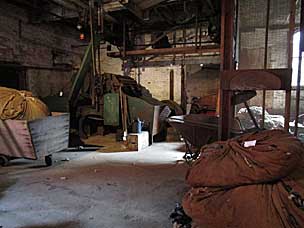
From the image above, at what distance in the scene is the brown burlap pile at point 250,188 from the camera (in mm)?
1583

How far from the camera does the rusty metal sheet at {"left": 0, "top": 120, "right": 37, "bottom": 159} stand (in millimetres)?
3842

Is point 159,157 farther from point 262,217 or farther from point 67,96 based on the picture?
point 262,217

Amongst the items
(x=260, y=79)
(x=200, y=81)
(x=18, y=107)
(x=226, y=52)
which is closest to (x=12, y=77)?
(x=18, y=107)

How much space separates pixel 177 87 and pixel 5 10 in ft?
20.1

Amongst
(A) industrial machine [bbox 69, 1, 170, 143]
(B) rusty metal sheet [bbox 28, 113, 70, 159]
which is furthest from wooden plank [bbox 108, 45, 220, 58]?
(B) rusty metal sheet [bbox 28, 113, 70, 159]

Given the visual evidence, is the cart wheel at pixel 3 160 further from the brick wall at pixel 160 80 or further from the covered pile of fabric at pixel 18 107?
the brick wall at pixel 160 80

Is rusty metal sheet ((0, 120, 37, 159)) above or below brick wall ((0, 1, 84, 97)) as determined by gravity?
below

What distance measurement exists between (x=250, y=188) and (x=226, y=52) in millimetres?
1553

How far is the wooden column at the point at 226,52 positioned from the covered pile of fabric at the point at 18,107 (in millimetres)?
3077

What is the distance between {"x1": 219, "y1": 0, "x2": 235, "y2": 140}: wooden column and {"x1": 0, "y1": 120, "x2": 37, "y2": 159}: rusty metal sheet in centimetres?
276

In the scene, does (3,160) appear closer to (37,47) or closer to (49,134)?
(49,134)

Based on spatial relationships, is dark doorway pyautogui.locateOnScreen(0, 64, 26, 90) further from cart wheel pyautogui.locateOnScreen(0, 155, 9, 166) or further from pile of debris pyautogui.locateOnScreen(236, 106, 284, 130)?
pile of debris pyautogui.locateOnScreen(236, 106, 284, 130)

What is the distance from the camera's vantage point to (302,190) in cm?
162

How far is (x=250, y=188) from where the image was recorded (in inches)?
67.9
